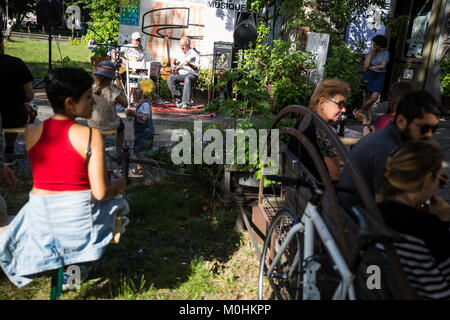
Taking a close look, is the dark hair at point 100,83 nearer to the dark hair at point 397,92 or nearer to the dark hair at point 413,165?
the dark hair at point 397,92

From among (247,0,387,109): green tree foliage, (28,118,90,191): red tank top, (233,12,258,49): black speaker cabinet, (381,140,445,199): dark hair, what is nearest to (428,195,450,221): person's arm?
(381,140,445,199): dark hair

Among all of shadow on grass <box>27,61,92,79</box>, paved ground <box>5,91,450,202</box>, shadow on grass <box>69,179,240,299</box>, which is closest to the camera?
shadow on grass <box>69,179,240,299</box>

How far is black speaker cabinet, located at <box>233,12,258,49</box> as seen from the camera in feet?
34.7

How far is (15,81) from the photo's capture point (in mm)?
4809

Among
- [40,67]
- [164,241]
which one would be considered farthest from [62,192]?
[40,67]

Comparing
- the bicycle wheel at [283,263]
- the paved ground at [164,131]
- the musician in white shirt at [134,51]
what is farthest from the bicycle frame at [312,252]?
the musician in white shirt at [134,51]

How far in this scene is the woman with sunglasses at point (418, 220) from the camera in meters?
1.87

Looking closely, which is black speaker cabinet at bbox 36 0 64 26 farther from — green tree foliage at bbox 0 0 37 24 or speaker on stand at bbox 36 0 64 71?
green tree foliage at bbox 0 0 37 24

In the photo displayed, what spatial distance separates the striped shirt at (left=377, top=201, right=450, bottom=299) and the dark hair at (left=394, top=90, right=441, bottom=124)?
3.32 feet

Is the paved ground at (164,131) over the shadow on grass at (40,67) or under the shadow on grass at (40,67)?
under

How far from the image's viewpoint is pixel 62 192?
7.84 ft

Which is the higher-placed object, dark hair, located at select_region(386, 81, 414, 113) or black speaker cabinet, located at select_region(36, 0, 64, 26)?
black speaker cabinet, located at select_region(36, 0, 64, 26)

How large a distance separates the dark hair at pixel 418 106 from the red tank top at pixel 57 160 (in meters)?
2.09

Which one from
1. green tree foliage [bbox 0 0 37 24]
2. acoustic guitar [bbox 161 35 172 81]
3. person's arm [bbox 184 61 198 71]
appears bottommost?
acoustic guitar [bbox 161 35 172 81]
